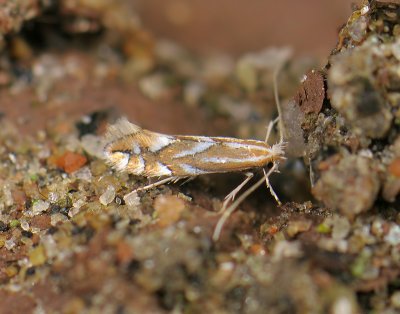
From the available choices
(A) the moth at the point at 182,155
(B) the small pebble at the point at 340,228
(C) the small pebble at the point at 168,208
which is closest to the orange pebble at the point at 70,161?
(A) the moth at the point at 182,155

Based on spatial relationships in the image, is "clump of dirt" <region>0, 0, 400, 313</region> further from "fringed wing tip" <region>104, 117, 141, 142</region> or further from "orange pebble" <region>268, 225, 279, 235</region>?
"fringed wing tip" <region>104, 117, 141, 142</region>

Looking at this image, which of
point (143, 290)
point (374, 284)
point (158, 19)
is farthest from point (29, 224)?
point (158, 19)

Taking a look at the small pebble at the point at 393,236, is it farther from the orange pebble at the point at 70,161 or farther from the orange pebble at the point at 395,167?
the orange pebble at the point at 70,161

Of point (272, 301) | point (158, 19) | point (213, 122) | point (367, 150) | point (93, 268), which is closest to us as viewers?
point (272, 301)

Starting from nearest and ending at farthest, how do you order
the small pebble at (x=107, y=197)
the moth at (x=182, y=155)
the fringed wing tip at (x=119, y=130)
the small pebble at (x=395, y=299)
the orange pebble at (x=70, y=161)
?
the small pebble at (x=395, y=299)
the small pebble at (x=107, y=197)
the moth at (x=182, y=155)
the fringed wing tip at (x=119, y=130)
the orange pebble at (x=70, y=161)

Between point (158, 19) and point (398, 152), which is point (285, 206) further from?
point (158, 19)

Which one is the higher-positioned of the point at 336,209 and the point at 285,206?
the point at 336,209

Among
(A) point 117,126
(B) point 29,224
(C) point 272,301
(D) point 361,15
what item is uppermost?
(D) point 361,15
